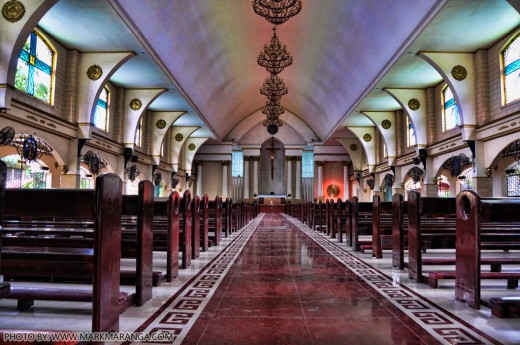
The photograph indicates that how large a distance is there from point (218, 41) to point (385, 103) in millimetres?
7376

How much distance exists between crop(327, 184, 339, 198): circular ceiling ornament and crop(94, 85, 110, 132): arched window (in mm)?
18729

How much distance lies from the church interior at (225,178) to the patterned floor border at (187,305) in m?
0.03

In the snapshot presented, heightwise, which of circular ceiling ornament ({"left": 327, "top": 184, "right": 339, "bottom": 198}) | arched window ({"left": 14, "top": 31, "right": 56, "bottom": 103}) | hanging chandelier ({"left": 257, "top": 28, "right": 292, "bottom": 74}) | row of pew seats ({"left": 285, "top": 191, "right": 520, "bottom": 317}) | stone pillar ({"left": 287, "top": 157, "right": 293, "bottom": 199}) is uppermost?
hanging chandelier ({"left": 257, "top": 28, "right": 292, "bottom": 74})

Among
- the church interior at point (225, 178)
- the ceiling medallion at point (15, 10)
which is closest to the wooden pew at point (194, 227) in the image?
the church interior at point (225, 178)

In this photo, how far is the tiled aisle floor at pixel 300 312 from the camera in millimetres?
2242

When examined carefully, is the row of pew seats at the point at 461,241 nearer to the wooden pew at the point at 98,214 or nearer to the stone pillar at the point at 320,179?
the wooden pew at the point at 98,214

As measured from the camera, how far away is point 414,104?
14805 mm

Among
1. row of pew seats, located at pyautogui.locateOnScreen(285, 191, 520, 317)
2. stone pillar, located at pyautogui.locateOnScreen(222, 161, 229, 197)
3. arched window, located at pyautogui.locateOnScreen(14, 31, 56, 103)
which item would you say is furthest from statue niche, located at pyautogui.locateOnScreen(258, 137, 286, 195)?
row of pew seats, located at pyautogui.locateOnScreen(285, 191, 520, 317)

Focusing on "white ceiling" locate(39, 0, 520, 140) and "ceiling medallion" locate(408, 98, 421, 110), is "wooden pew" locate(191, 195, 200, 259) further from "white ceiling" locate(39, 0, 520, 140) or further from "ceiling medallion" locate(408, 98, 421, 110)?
"ceiling medallion" locate(408, 98, 421, 110)

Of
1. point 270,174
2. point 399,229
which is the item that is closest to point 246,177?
point 270,174

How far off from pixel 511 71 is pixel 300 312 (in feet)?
34.8

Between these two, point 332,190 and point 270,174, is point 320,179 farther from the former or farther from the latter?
point 270,174

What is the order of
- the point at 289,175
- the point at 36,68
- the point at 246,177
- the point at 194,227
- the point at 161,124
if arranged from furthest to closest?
the point at 246,177 → the point at 289,175 → the point at 161,124 → the point at 36,68 → the point at 194,227

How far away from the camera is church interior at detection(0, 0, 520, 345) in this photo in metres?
2.48
